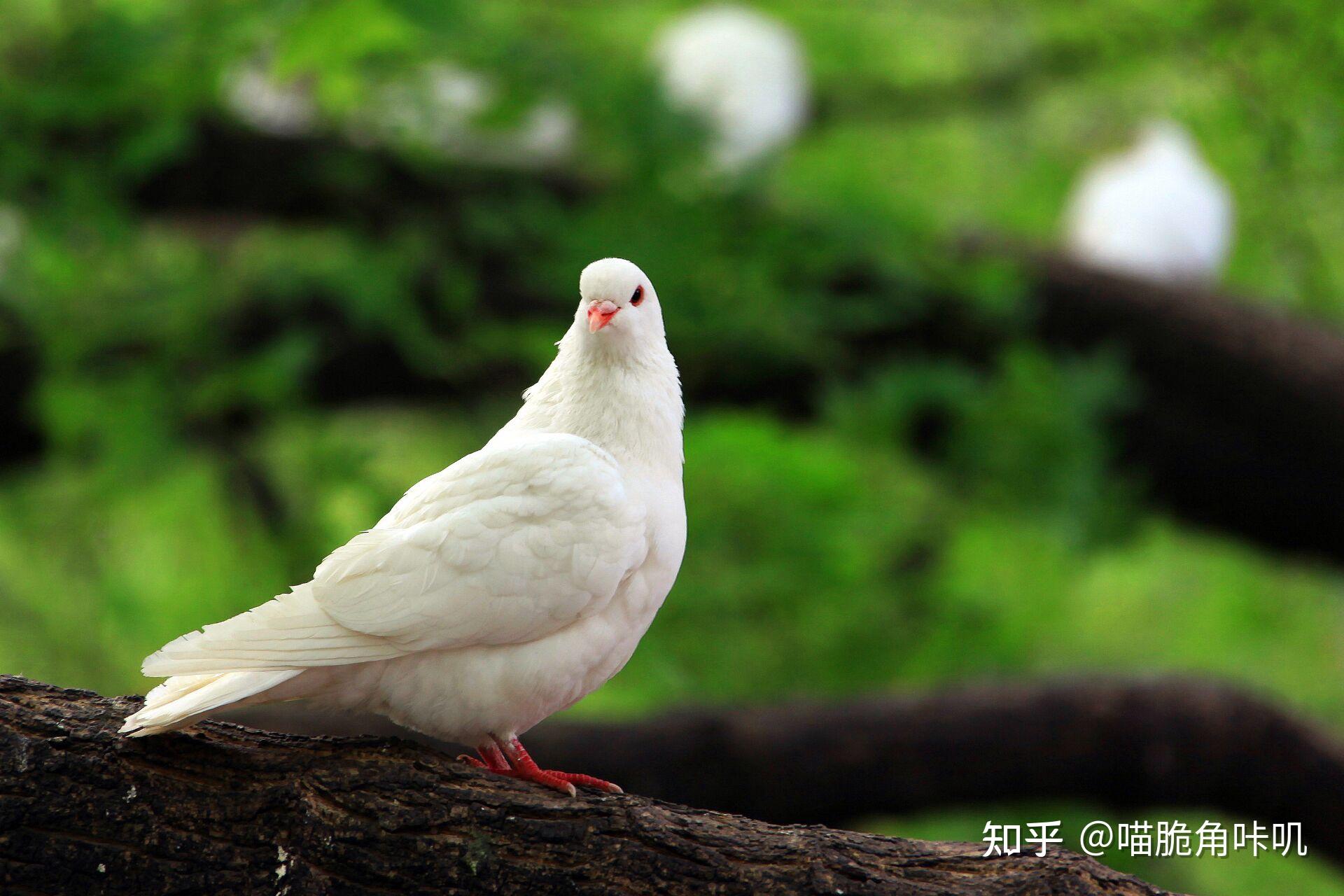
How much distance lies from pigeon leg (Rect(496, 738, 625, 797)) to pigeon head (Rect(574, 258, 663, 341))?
90cm

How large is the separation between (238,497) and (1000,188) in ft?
23.6

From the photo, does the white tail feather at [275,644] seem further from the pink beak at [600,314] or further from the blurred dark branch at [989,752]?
the blurred dark branch at [989,752]

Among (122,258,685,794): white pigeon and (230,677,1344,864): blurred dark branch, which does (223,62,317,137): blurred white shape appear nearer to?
(230,677,1344,864): blurred dark branch

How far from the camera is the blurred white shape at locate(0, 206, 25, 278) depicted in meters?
6.54

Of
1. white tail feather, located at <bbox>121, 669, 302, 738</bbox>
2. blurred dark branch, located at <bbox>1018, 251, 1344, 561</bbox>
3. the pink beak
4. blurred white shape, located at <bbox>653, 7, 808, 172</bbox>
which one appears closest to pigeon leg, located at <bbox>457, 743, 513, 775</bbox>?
white tail feather, located at <bbox>121, 669, 302, 738</bbox>

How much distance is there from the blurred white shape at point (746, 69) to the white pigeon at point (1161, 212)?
8.49 feet

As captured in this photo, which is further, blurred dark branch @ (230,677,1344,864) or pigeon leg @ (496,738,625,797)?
blurred dark branch @ (230,677,1344,864)

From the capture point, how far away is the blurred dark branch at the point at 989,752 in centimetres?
552

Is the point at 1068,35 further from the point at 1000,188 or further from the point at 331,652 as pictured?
the point at 331,652

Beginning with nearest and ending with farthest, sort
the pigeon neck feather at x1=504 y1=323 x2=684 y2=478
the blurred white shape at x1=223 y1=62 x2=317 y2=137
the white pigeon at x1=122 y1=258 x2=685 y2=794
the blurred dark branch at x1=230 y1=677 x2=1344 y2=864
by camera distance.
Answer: the white pigeon at x1=122 y1=258 x2=685 y2=794 < the pigeon neck feather at x1=504 y1=323 x2=684 y2=478 < the blurred dark branch at x1=230 y1=677 x2=1344 y2=864 < the blurred white shape at x1=223 y1=62 x2=317 y2=137

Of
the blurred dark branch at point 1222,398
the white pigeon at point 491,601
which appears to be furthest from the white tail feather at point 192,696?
the blurred dark branch at point 1222,398

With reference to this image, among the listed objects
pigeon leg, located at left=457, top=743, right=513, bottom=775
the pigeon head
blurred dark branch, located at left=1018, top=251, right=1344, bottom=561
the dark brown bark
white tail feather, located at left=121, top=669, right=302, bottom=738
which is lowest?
the dark brown bark

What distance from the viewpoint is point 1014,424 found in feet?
23.9

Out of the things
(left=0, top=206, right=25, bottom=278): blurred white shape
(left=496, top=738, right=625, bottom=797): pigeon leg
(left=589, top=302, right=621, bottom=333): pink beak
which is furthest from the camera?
(left=0, top=206, right=25, bottom=278): blurred white shape
